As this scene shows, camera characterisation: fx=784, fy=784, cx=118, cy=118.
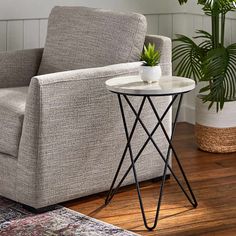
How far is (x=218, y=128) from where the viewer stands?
4738mm

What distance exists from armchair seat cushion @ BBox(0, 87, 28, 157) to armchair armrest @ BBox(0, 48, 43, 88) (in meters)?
0.55

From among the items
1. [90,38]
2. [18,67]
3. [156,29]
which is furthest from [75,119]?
[156,29]

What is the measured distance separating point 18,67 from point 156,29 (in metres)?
1.39

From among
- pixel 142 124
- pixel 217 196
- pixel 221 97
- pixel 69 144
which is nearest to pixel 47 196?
pixel 69 144

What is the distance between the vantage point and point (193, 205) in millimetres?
3775

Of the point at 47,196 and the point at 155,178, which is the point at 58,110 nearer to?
the point at 47,196

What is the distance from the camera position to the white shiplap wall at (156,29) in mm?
4961

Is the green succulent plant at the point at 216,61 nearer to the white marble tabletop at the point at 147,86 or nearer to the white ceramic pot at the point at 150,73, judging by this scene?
the white marble tabletop at the point at 147,86

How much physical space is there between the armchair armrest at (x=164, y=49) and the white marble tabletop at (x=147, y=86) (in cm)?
31

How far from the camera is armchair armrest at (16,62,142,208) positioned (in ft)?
11.7

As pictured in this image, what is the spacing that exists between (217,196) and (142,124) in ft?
1.86

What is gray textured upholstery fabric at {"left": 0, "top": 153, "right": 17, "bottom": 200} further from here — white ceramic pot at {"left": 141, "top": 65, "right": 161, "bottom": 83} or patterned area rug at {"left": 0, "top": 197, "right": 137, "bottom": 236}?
white ceramic pot at {"left": 141, "top": 65, "right": 161, "bottom": 83}


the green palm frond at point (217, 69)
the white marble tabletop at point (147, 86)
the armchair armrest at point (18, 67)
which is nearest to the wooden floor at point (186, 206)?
the green palm frond at point (217, 69)

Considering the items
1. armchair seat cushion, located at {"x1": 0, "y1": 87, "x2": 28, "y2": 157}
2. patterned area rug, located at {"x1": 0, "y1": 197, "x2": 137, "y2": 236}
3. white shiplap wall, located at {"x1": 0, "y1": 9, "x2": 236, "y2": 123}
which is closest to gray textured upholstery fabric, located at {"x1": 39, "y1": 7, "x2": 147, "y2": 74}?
armchair seat cushion, located at {"x1": 0, "y1": 87, "x2": 28, "y2": 157}
